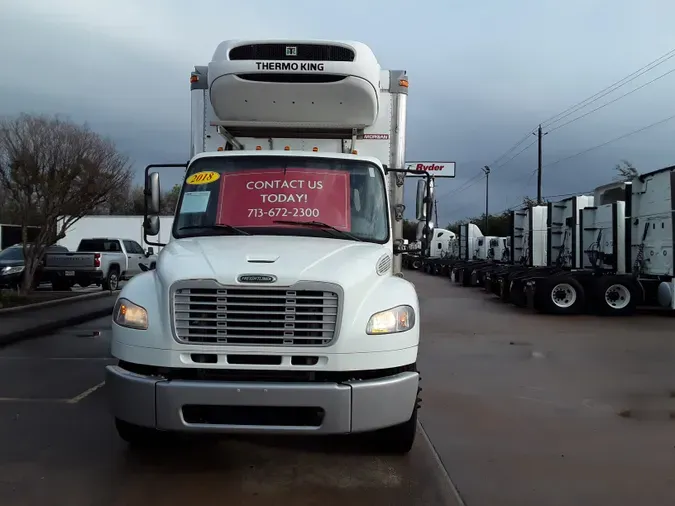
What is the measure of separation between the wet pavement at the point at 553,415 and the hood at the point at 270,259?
1790 millimetres

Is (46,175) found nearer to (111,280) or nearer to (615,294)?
(111,280)

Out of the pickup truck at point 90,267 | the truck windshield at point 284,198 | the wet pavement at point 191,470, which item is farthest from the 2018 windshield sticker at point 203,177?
the pickup truck at point 90,267

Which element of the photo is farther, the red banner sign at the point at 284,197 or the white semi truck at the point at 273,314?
the red banner sign at the point at 284,197

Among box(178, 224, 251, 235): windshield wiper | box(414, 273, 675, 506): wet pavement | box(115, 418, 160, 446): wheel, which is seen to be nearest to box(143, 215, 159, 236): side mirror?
box(178, 224, 251, 235): windshield wiper

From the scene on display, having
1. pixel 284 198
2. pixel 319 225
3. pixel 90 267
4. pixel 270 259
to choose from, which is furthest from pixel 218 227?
pixel 90 267

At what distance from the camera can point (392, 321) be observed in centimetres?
454

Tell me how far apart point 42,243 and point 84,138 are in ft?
9.98

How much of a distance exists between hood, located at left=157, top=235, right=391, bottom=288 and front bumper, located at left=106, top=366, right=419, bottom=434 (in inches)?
28.1

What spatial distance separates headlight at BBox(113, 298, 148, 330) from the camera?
14.8 feet

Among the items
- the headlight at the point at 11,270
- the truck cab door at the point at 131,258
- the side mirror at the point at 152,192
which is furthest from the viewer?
the truck cab door at the point at 131,258

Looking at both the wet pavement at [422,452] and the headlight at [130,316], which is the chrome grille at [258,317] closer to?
the headlight at [130,316]

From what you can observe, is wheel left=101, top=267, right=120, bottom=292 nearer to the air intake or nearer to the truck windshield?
the air intake

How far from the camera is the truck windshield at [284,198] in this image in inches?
220

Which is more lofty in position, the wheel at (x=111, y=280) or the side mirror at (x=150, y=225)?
the side mirror at (x=150, y=225)
